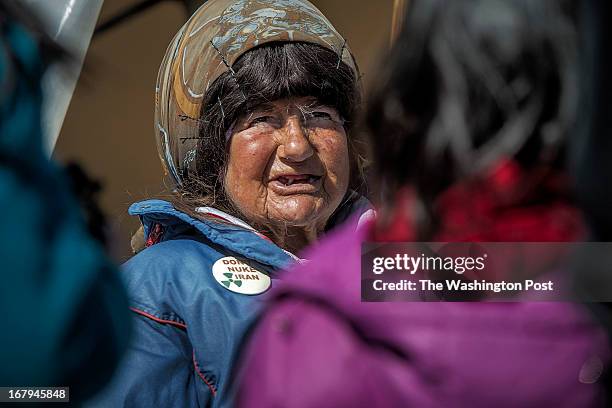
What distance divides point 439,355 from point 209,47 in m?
0.96

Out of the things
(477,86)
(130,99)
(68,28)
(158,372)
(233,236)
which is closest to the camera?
(477,86)

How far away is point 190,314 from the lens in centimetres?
132

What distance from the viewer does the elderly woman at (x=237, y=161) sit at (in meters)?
1.34

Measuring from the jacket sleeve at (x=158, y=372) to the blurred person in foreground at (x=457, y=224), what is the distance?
0.57m

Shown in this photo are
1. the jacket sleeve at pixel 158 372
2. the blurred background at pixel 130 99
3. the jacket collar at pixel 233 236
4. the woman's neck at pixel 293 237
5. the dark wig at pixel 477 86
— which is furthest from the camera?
the blurred background at pixel 130 99

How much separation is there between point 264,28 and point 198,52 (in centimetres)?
12

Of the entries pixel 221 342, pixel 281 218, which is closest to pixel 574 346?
pixel 221 342

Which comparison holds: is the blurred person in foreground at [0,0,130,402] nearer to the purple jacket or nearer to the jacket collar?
the purple jacket

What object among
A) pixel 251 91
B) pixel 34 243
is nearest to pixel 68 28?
pixel 251 91

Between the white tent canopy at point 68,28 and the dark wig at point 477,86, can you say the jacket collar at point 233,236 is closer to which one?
the white tent canopy at point 68,28

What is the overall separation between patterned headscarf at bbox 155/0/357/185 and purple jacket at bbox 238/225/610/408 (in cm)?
86

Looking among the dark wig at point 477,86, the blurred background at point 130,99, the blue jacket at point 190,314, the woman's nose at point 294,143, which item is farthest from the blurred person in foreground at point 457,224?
the blurred background at point 130,99

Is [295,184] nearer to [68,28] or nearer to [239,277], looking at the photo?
[239,277]

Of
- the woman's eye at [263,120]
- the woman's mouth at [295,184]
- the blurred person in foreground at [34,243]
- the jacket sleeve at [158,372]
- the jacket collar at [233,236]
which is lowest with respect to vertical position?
the jacket sleeve at [158,372]
